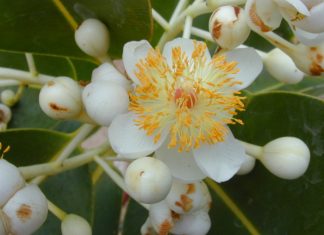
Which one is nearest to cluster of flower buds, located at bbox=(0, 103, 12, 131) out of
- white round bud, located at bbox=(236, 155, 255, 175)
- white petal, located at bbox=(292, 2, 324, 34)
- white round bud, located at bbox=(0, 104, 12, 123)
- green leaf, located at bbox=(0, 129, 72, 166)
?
white round bud, located at bbox=(0, 104, 12, 123)

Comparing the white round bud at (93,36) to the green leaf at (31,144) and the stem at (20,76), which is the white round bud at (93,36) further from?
the green leaf at (31,144)

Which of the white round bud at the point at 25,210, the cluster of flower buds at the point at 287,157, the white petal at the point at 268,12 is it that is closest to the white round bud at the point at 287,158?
the cluster of flower buds at the point at 287,157

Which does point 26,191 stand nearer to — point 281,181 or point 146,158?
point 146,158

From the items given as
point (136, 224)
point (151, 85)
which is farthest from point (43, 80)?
point (136, 224)

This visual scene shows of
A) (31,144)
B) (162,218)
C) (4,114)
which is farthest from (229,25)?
(4,114)

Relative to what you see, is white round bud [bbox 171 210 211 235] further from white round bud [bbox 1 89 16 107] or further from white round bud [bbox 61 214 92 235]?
white round bud [bbox 1 89 16 107]
